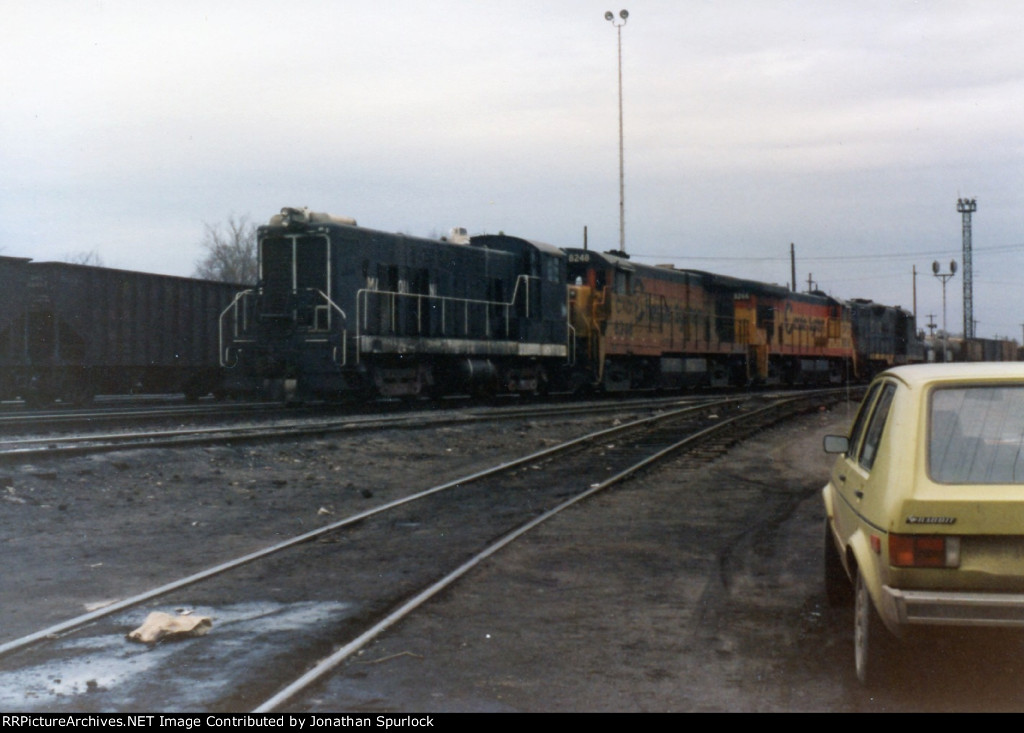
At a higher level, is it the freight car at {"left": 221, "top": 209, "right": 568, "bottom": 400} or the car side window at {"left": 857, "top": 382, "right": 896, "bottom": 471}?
the freight car at {"left": 221, "top": 209, "right": 568, "bottom": 400}

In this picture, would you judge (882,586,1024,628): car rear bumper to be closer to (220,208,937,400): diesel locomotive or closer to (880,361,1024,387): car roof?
(880,361,1024,387): car roof

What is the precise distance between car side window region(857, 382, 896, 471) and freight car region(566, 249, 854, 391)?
2009cm

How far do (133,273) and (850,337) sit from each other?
2759 centimetres

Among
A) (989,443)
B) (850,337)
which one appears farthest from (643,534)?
(850,337)

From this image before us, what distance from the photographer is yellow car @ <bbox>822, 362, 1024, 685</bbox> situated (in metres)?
3.90

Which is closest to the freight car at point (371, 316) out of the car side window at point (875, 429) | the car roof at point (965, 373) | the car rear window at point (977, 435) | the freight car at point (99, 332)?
the freight car at point (99, 332)

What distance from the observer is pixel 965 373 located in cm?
435

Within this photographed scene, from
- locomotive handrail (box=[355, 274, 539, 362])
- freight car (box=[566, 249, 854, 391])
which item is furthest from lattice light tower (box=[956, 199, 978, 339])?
locomotive handrail (box=[355, 274, 539, 362])

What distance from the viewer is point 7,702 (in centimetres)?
430

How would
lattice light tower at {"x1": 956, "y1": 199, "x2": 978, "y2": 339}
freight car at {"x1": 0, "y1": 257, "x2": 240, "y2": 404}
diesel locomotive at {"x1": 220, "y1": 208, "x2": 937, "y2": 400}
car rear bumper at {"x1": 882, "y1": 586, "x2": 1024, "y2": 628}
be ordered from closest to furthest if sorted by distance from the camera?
car rear bumper at {"x1": 882, "y1": 586, "x2": 1024, "y2": 628}, diesel locomotive at {"x1": 220, "y1": 208, "x2": 937, "y2": 400}, freight car at {"x1": 0, "y1": 257, "x2": 240, "y2": 404}, lattice light tower at {"x1": 956, "y1": 199, "x2": 978, "y2": 339}

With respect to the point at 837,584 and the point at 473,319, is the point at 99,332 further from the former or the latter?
the point at 837,584

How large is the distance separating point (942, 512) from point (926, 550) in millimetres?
152

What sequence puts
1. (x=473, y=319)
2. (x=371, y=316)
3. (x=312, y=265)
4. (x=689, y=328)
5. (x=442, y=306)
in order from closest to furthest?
(x=312, y=265) → (x=371, y=316) → (x=442, y=306) → (x=473, y=319) → (x=689, y=328)

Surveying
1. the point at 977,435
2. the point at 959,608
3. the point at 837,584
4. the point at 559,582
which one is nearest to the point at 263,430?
the point at 559,582
